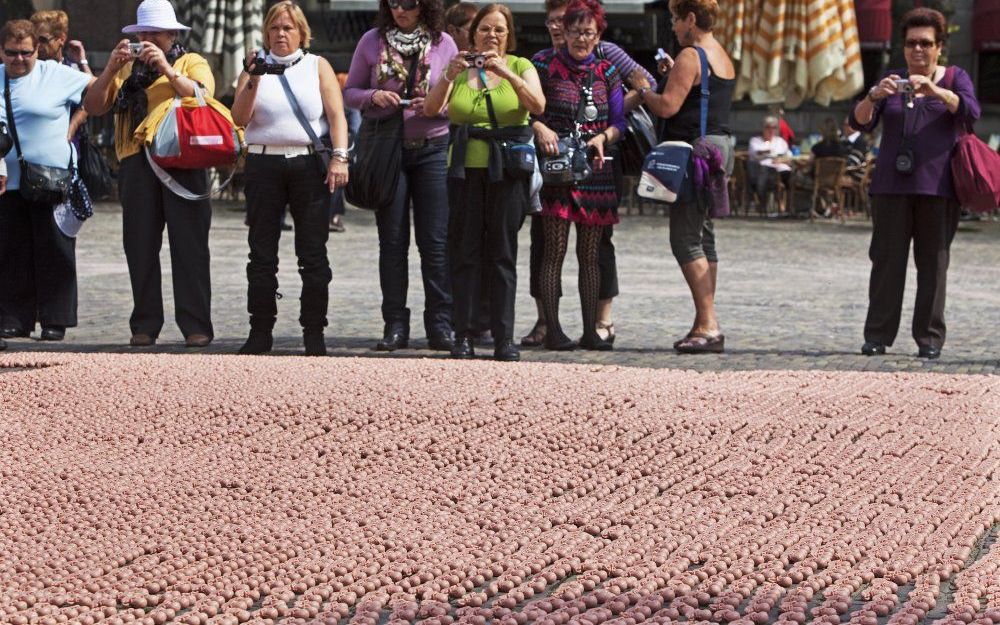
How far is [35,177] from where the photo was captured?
34.4ft

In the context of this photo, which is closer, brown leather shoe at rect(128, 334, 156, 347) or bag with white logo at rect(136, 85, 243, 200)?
bag with white logo at rect(136, 85, 243, 200)

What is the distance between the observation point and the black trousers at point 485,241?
980 cm

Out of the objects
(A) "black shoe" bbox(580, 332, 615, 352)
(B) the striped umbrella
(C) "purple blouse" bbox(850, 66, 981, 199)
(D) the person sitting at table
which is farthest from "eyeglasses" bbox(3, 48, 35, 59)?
(D) the person sitting at table

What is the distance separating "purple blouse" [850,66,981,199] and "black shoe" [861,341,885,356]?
0.82 meters

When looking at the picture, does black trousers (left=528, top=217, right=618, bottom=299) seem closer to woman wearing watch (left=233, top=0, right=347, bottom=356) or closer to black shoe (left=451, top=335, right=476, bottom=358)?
black shoe (left=451, top=335, right=476, bottom=358)

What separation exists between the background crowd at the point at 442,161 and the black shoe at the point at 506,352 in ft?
0.05

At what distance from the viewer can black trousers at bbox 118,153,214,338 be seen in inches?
405

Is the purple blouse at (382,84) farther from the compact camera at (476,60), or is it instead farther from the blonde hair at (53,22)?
the blonde hair at (53,22)

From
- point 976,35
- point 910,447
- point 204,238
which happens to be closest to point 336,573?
point 910,447

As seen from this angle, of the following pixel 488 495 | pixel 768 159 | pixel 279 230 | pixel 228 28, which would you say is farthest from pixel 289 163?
pixel 768 159

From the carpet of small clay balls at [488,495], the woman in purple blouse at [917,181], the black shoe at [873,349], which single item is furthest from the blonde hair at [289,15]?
the black shoe at [873,349]

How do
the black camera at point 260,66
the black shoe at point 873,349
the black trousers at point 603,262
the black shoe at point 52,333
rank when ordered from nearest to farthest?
the black camera at point 260,66, the black shoe at point 873,349, the black trousers at point 603,262, the black shoe at point 52,333

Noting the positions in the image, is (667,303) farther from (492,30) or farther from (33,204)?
(33,204)

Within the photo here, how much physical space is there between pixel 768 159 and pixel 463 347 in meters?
15.1
